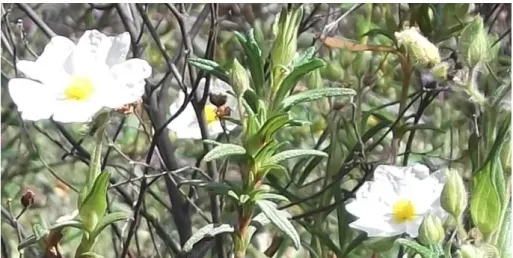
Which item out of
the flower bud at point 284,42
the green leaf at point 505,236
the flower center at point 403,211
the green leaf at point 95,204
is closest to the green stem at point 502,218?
the green leaf at point 505,236

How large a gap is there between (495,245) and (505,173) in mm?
70

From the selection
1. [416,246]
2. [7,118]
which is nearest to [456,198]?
[416,246]

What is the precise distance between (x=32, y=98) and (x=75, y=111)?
0.05 meters

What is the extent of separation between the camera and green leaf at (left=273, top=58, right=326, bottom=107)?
827 mm

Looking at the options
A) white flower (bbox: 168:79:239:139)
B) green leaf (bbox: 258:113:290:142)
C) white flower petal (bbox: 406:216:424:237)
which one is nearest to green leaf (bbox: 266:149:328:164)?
green leaf (bbox: 258:113:290:142)

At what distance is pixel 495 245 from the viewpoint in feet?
2.73

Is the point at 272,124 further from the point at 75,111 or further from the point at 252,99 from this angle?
the point at 75,111

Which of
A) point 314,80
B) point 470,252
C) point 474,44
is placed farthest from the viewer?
point 314,80

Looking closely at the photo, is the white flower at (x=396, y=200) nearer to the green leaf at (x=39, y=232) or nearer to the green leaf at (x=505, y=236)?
the green leaf at (x=505, y=236)

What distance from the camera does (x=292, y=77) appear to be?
843 mm

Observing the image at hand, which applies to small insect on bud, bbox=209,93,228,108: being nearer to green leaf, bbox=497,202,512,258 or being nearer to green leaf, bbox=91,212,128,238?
green leaf, bbox=91,212,128,238

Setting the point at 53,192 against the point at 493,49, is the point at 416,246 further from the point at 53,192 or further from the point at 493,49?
the point at 53,192

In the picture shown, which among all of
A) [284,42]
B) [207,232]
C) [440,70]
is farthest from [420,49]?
[207,232]

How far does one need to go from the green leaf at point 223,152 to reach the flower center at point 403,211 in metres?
0.20
